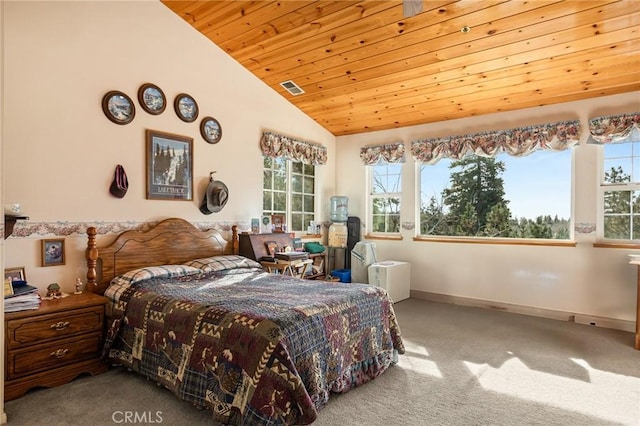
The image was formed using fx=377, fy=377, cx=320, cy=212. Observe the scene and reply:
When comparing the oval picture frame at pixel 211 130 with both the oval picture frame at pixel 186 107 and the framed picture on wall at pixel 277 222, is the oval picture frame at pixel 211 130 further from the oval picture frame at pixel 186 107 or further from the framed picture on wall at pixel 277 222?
the framed picture on wall at pixel 277 222

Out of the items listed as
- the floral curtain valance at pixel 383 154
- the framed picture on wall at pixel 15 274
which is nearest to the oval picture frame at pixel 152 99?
the framed picture on wall at pixel 15 274

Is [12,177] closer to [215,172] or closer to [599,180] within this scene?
[215,172]

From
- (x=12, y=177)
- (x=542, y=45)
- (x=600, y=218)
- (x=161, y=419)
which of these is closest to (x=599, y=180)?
(x=600, y=218)

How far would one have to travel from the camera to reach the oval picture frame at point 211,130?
4.19 metres

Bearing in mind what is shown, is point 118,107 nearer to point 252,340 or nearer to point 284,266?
point 284,266

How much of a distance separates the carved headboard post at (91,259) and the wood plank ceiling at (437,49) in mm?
2436

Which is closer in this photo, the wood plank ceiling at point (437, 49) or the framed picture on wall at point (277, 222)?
the wood plank ceiling at point (437, 49)

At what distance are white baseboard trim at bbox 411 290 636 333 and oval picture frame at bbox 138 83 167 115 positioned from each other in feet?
13.4

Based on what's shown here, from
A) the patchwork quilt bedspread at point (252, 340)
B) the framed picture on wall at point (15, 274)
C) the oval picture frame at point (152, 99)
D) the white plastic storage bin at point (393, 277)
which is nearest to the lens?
the patchwork quilt bedspread at point (252, 340)

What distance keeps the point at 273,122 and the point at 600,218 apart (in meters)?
4.07

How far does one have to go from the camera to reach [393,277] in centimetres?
510

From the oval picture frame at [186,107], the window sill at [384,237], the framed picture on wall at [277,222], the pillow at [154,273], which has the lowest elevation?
the pillow at [154,273]

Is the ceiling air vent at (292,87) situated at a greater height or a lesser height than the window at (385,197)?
greater

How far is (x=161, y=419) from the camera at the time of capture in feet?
7.27
